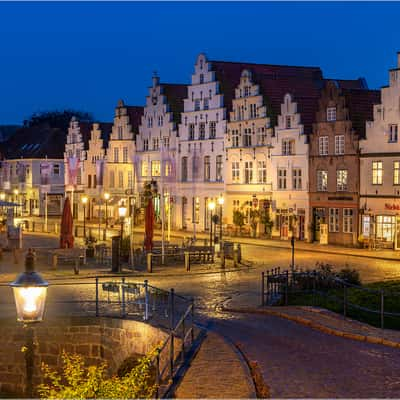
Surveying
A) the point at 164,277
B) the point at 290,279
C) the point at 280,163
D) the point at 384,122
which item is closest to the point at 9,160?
the point at 280,163

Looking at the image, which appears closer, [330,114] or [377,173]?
[377,173]

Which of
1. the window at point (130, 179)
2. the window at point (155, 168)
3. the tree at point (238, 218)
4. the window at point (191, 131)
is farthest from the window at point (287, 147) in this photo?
the window at point (130, 179)

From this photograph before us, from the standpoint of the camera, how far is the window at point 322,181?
50938 millimetres

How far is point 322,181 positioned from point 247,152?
7963 millimetres

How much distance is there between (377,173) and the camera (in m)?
47.5

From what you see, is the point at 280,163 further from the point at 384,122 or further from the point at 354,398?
the point at 354,398

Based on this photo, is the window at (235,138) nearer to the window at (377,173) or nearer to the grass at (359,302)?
the window at (377,173)

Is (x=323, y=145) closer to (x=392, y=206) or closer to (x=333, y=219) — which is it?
(x=333, y=219)

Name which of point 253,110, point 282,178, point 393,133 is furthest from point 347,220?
point 253,110

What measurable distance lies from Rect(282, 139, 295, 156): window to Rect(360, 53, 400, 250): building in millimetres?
6293

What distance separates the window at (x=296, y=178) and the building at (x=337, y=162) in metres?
1.20

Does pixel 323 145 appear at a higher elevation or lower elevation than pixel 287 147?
lower

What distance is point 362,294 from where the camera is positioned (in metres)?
24.1

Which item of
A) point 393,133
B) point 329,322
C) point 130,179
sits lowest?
point 329,322
